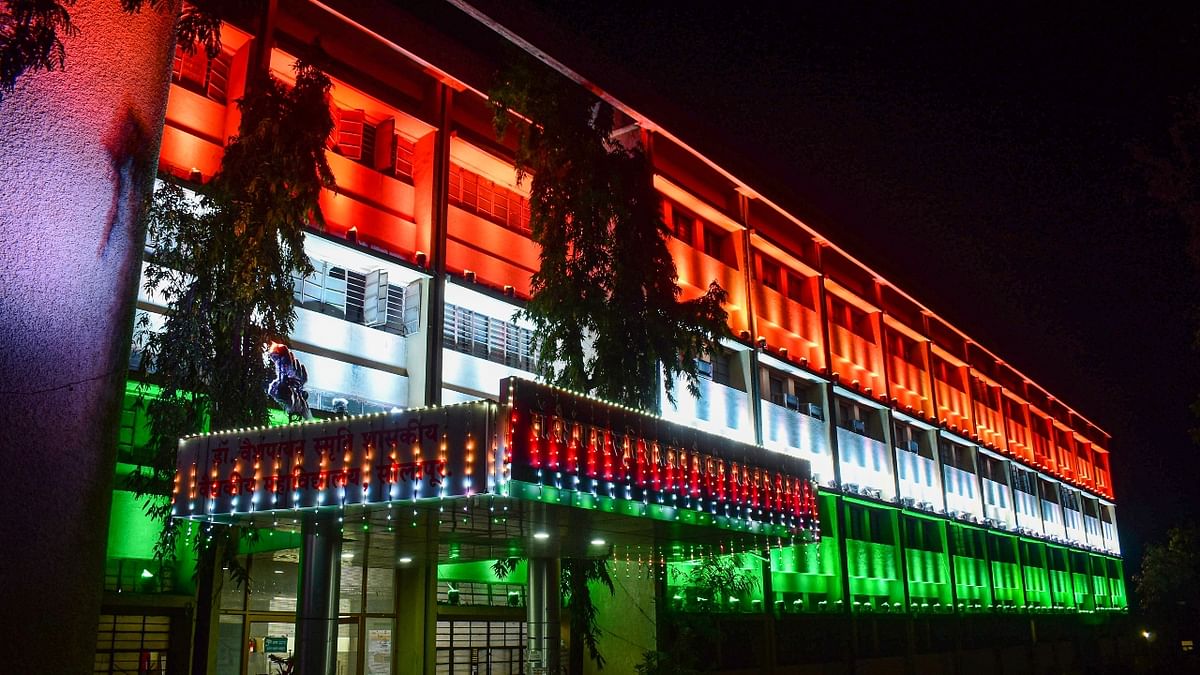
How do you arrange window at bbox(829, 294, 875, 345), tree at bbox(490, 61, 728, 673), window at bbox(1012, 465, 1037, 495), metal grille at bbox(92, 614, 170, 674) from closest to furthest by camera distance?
1. metal grille at bbox(92, 614, 170, 674)
2. tree at bbox(490, 61, 728, 673)
3. window at bbox(829, 294, 875, 345)
4. window at bbox(1012, 465, 1037, 495)

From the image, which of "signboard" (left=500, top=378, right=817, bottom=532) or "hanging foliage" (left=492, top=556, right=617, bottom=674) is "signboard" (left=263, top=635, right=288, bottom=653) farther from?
"signboard" (left=500, top=378, right=817, bottom=532)

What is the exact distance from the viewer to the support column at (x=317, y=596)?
567 inches

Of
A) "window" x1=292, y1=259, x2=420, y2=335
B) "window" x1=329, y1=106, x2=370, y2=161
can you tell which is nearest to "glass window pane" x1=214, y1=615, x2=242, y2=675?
"window" x1=292, y1=259, x2=420, y2=335

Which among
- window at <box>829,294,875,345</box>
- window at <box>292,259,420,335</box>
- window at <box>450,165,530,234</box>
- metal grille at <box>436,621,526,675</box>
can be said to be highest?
window at <box>829,294,875,345</box>

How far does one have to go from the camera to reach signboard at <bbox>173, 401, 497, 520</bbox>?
513 inches

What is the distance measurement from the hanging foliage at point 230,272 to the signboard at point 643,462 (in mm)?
4732

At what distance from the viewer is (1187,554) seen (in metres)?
49.5

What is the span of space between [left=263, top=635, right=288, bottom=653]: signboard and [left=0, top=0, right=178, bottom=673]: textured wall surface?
1050cm

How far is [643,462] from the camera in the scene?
1536cm

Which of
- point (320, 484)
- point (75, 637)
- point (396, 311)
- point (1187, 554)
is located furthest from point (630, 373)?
point (1187, 554)

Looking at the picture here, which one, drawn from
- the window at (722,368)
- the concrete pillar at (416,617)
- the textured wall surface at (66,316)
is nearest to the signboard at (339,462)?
the textured wall surface at (66,316)

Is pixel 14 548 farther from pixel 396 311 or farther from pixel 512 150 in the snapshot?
pixel 512 150

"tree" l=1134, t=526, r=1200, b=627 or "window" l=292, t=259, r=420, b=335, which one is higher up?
"window" l=292, t=259, r=420, b=335

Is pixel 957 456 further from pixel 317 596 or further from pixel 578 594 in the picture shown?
pixel 317 596
